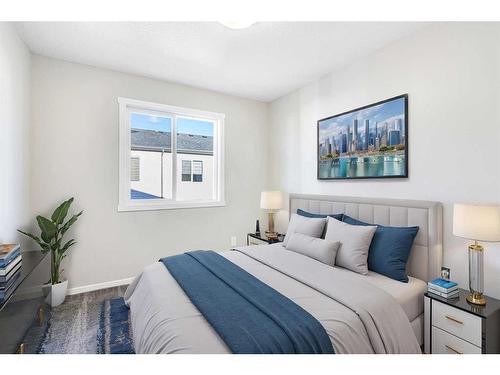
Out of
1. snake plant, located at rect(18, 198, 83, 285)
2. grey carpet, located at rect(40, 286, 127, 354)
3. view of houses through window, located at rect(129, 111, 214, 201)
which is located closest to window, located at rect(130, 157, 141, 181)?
view of houses through window, located at rect(129, 111, 214, 201)

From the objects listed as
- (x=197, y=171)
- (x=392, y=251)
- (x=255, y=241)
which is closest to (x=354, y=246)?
(x=392, y=251)

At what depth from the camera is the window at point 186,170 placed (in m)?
3.71

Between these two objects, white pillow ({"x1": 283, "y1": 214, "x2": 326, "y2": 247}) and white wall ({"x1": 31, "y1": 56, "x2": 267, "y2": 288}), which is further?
white wall ({"x1": 31, "y1": 56, "x2": 267, "y2": 288})

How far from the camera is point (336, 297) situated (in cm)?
160

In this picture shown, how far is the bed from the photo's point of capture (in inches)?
52.2

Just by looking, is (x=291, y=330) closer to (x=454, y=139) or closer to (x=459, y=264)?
(x=459, y=264)

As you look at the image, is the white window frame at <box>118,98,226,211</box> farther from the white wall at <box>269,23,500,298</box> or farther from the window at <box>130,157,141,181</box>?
the white wall at <box>269,23,500,298</box>

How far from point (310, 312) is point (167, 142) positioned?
295cm

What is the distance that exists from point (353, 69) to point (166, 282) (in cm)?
285

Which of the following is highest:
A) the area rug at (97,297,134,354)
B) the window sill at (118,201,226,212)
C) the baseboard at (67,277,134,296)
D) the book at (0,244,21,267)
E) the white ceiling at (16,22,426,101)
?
the white ceiling at (16,22,426,101)

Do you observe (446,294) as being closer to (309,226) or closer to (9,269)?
(309,226)

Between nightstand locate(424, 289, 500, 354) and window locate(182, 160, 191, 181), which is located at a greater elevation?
window locate(182, 160, 191, 181)

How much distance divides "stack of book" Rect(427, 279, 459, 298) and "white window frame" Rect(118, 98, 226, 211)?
2.73 m

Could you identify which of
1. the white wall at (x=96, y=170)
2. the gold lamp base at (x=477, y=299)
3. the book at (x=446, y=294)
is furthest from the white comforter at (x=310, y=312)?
the white wall at (x=96, y=170)
